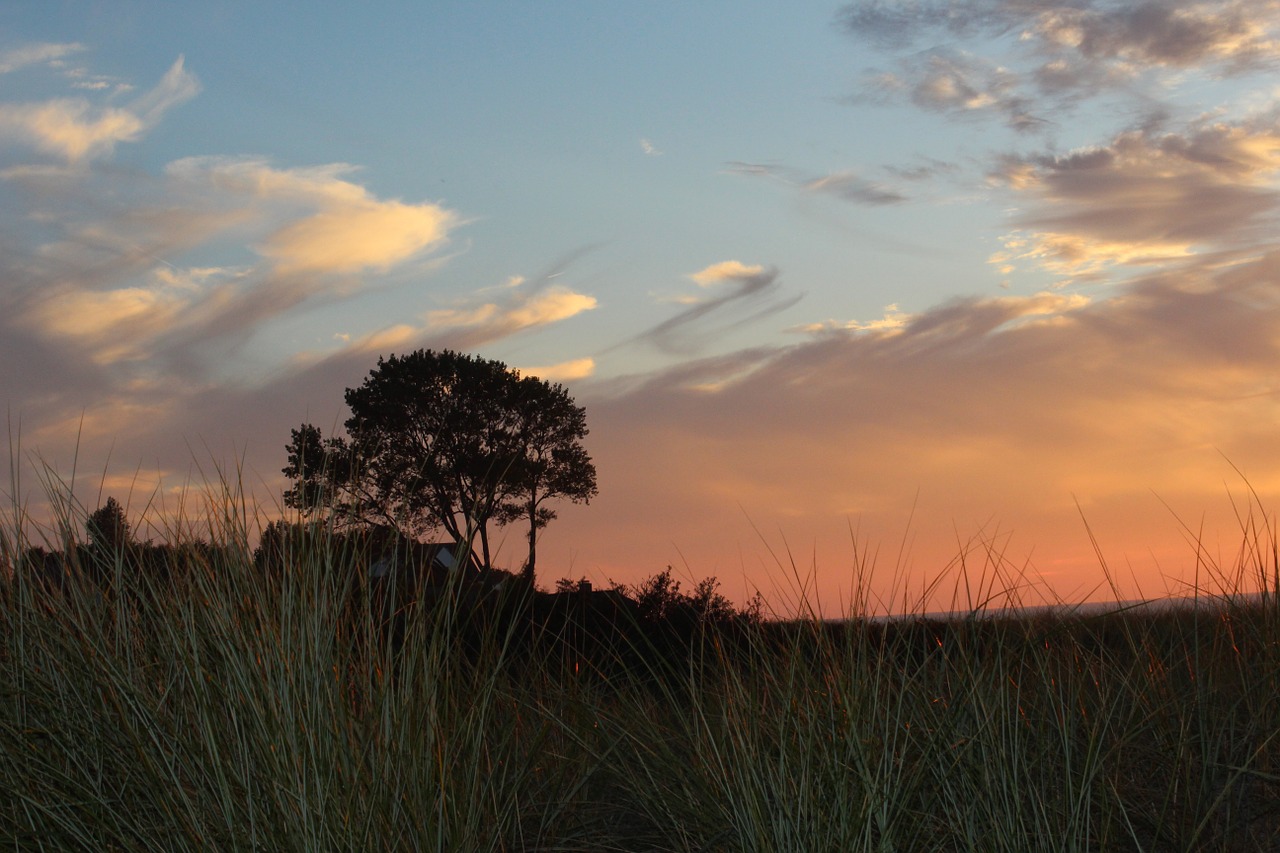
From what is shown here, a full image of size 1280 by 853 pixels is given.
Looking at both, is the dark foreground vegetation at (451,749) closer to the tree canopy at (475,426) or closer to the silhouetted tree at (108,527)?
the silhouetted tree at (108,527)

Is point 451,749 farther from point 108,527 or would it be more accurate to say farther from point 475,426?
point 475,426

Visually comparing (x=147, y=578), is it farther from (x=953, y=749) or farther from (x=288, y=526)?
(x=953, y=749)

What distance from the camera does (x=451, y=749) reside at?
12.9ft

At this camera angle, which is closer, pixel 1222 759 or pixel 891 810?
pixel 891 810

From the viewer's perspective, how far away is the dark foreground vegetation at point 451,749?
3.44m

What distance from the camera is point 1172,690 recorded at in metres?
4.52

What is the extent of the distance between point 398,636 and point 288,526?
8.64ft

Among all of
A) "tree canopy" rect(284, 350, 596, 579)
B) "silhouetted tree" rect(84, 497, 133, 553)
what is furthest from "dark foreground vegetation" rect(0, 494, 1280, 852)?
"tree canopy" rect(284, 350, 596, 579)

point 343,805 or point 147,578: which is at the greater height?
point 147,578

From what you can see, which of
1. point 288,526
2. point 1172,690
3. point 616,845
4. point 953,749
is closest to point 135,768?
point 288,526

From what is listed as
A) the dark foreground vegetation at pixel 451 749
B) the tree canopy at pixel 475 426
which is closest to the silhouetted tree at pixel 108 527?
the dark foreground vegetation at pixel 451 749

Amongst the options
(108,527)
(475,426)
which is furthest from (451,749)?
(475,426)

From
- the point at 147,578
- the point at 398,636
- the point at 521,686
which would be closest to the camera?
the point at 147,578

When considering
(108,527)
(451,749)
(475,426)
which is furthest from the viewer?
(475,426)
